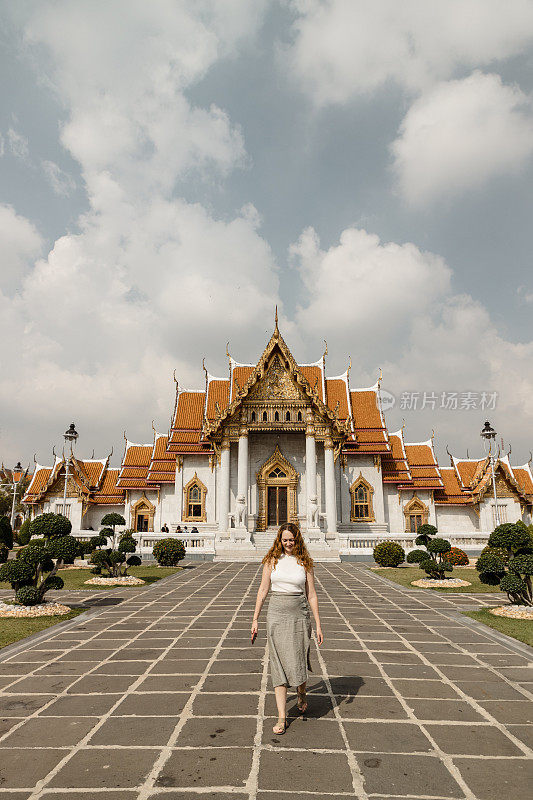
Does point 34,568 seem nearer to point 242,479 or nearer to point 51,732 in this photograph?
point 51,732

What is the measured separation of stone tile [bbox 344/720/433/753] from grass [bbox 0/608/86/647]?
5.57m

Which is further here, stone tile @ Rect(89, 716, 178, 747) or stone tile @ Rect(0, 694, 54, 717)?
stone tile @ Rect(0, 694, 54, 717)

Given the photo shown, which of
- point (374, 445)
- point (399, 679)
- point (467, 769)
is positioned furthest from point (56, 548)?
point (374, 445)

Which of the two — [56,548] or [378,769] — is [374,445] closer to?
[56,548]

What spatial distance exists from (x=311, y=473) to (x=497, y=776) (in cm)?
2411

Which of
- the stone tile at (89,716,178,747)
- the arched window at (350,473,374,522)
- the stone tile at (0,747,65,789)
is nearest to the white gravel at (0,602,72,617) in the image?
the stone tile at (89,716,178,747)

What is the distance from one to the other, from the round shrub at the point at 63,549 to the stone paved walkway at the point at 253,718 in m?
2.58

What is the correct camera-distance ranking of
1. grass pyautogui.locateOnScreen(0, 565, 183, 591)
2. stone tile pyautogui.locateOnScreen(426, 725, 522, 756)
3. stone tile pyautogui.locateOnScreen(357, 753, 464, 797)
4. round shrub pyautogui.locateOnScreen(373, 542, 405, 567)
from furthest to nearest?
round shrub pyautogui.locateOnScreen(373, 542, 405, 567) → grass pyautogui.locateOnScreen(0, 565, 183, 591) → stone tile pyautogui.locateOnScreen(426, 725, 522, 756) → stone tile pyautogui.locateOnScreen(357, 753, 464, 797)

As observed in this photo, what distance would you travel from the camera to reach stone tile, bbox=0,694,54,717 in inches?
186

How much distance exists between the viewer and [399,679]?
5672mm

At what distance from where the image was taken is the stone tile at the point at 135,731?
4.05m

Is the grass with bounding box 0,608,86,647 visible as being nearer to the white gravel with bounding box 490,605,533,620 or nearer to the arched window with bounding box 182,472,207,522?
the white gravel with bounding box 490,605,533,620

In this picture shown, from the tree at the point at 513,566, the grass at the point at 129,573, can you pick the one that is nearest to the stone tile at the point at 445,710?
the tree at the point at 513,566

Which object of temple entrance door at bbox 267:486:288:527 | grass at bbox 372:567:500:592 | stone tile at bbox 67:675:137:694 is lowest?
grass at bbox 372:567:500:592
